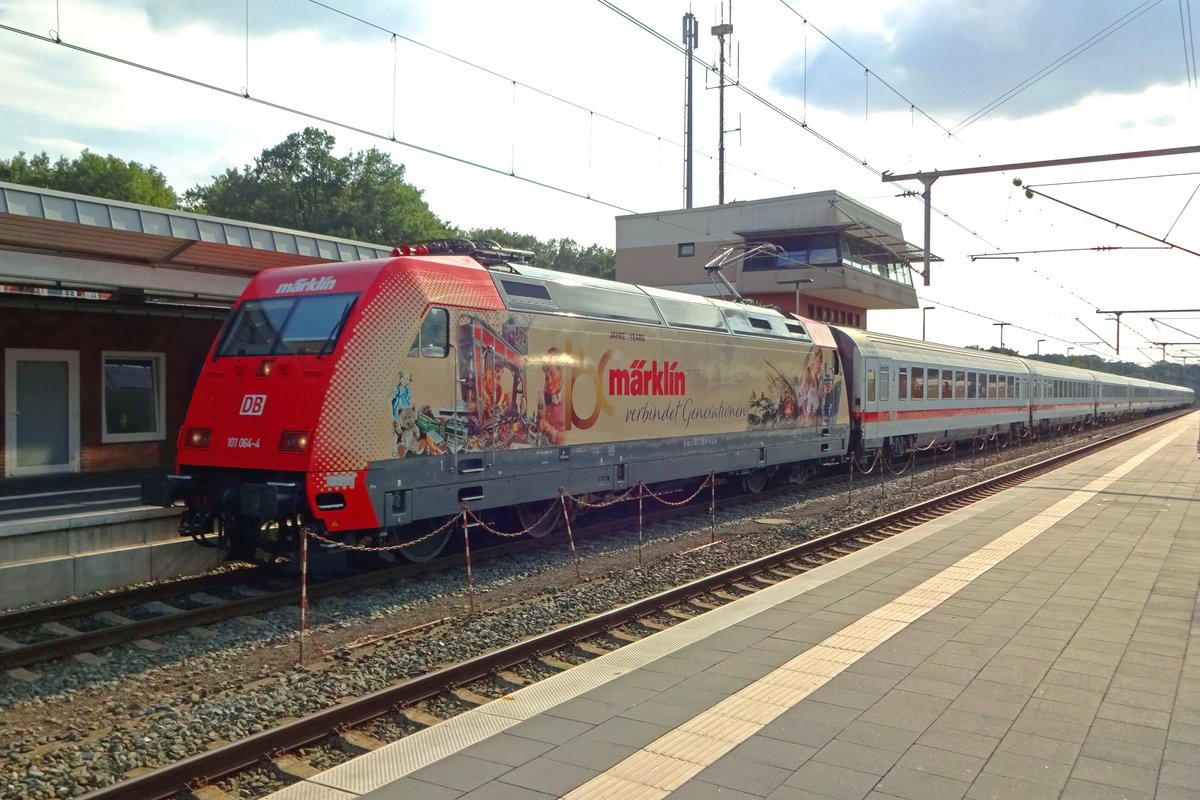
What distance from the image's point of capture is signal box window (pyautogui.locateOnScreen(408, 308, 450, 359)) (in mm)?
9594

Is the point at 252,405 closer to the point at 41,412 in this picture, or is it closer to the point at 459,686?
the point at 459,686

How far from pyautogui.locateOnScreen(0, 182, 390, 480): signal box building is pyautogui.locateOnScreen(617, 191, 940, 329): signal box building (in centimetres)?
2485

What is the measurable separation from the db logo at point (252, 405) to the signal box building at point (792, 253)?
29.3 meters

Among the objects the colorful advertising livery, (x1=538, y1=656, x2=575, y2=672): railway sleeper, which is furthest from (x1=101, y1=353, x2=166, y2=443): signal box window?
(x1=538, y1=656, x2=575, y2=672): railway sleeper

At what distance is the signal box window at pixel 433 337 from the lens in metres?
9.59

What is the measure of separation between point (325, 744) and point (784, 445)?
43.2 feet

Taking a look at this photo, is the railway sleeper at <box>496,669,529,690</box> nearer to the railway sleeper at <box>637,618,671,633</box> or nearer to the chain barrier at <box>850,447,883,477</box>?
the railway sleeper at <box>637,618,671,633</box>

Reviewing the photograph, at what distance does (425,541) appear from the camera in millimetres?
10688

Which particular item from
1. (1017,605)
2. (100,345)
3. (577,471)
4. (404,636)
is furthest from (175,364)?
(1017,605)

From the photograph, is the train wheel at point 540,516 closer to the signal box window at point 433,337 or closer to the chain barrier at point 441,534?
the chain barrier at point 441,534

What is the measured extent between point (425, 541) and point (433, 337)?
253 cm

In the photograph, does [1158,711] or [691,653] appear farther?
[691,653]

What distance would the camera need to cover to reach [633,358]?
1305cm

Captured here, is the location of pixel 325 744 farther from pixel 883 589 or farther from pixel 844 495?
pixel 844 495
